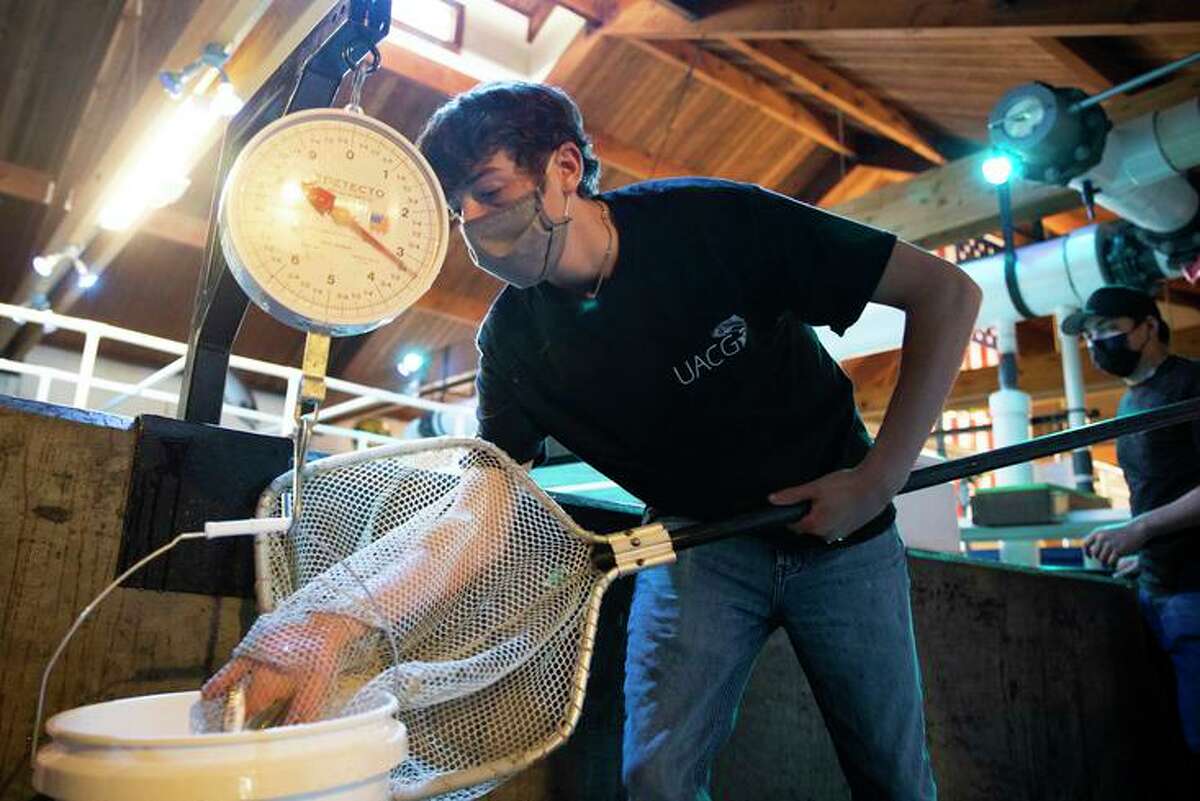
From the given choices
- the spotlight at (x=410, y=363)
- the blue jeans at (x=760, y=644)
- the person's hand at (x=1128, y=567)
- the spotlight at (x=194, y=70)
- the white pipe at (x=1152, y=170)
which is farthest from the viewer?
the spotlight at (x=410, y=363)

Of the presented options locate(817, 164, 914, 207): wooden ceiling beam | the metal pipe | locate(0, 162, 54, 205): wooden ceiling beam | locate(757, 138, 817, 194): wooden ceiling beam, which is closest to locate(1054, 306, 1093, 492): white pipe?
the metal pipe

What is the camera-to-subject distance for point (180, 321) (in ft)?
26.5

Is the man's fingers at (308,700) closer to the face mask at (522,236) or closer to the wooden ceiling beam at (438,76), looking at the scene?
the face mask at (522,236)

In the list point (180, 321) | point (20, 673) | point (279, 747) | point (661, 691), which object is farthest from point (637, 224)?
point (180, 321)

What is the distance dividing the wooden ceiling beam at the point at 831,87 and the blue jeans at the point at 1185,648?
378cm

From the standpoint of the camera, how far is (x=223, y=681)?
825mm

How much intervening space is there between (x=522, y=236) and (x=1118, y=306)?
2409mm

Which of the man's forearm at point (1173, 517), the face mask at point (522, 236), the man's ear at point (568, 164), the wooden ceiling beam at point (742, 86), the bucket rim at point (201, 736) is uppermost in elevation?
the wooden ceiling beam at point (742, 86)

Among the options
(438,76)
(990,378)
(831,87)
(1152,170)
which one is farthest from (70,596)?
(990,378)

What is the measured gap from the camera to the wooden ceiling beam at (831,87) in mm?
5156

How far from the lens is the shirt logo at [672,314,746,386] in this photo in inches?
48.4

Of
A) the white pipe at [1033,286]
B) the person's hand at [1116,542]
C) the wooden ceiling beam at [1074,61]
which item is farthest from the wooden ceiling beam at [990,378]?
the person's hand at [1116,542]

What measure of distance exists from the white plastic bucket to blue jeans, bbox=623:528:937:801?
1.79 feet

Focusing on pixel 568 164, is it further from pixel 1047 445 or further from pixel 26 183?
pixel 26 183
